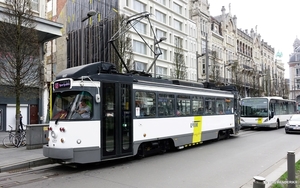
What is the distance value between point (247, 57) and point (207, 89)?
199 ft

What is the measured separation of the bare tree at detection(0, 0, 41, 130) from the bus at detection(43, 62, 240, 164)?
5081 mm

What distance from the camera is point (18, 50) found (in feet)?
43.7

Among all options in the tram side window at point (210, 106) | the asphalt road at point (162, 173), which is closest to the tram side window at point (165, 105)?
the asphalt road at point (162, 173)

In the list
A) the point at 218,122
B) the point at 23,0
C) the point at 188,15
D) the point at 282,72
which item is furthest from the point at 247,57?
the point at 23,0

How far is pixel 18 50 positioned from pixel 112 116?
7131 mm

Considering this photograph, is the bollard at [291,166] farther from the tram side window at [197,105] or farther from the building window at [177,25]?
the building window at [177,25]

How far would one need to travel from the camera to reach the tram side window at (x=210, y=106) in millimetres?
14579

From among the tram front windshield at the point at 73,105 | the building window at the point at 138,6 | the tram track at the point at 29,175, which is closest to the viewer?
the tram track at the point at 29,175

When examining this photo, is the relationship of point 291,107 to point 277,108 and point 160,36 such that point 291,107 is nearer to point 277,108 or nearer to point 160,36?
point 277,108

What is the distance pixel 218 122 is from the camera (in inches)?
614

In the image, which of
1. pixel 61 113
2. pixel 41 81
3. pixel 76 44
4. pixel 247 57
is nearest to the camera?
pixel 61 113

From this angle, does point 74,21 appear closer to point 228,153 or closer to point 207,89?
point 207,89

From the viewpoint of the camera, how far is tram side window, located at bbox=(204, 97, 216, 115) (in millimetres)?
14579

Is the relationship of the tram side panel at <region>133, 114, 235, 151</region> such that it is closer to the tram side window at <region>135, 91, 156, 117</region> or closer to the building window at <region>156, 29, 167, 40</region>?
the tram side window at <region>135, 91, 156, 117</region>
